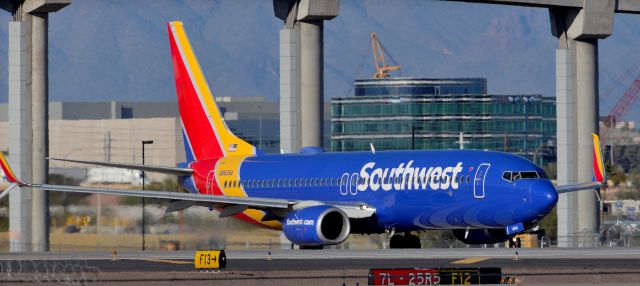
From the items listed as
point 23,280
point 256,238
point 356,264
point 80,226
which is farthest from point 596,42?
point 23,280

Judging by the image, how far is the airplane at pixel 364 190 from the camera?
2108 inches

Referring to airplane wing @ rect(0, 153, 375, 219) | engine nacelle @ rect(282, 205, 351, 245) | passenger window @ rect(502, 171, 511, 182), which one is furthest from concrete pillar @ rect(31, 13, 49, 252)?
passenger window @ rect(502, 171, 511, 182)

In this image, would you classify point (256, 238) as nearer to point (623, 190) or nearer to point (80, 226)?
point (80, 226)

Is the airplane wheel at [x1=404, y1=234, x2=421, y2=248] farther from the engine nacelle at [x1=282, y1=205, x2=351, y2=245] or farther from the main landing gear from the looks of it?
the engine nacelle at [x1=282, y1=205, x2=351, y2=245]

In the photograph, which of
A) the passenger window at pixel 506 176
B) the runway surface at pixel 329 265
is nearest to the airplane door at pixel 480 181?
the passenger window at pixel 506 176

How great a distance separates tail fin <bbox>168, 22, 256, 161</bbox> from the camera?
66812mm

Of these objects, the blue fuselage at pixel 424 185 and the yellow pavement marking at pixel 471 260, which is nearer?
the yellow pavement marking at pixel 471 260

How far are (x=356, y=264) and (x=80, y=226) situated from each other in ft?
92.8

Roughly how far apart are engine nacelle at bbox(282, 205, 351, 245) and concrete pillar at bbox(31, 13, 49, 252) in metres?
12.7

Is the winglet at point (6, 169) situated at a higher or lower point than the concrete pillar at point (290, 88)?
lower

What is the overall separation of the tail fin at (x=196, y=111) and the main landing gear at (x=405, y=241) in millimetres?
9839

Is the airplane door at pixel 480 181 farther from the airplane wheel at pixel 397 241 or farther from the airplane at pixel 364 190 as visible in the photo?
the airplane wheel at pixel 397 241

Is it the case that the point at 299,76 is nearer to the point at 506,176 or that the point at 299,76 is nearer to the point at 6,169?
the point at 506,176

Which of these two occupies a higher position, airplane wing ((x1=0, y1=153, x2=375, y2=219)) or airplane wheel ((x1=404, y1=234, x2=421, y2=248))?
airplane wing ((x1=0, y1=153, x2=375, y2=219))
